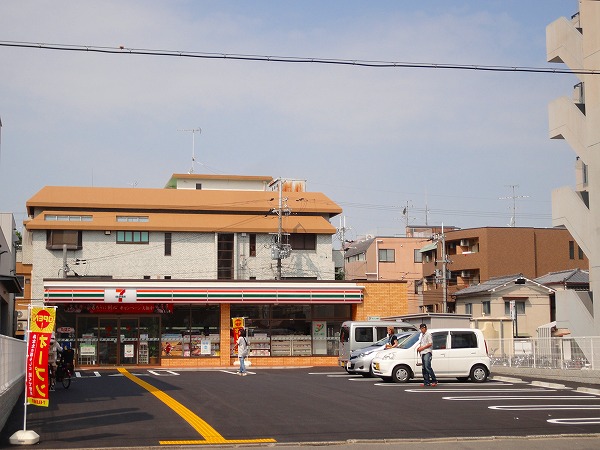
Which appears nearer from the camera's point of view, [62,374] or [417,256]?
[62,374]

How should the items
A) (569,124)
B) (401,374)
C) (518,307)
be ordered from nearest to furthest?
(401,374), (569,124), (518,307)

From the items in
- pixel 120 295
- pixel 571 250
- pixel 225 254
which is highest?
pixel 571 250

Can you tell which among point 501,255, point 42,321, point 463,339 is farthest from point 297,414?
point 501,255

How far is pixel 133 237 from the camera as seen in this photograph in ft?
193

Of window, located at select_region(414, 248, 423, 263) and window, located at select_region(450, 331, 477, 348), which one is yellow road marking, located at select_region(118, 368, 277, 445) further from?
window, located at select_region(414, 248, 423, 263)

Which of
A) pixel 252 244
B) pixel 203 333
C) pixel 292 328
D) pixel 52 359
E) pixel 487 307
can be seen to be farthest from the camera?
pixel 487 307

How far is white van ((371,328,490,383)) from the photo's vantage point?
26.5m

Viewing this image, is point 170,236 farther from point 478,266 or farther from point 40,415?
point 40,415

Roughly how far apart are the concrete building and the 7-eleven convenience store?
15206 mm

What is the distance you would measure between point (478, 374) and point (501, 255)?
4664 cm

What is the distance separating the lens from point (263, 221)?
6228 cm

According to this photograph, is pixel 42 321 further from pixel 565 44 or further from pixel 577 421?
pixel 565 44

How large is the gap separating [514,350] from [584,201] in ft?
23.9

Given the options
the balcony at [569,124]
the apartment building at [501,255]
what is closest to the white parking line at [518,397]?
the balcony at [569,124]
